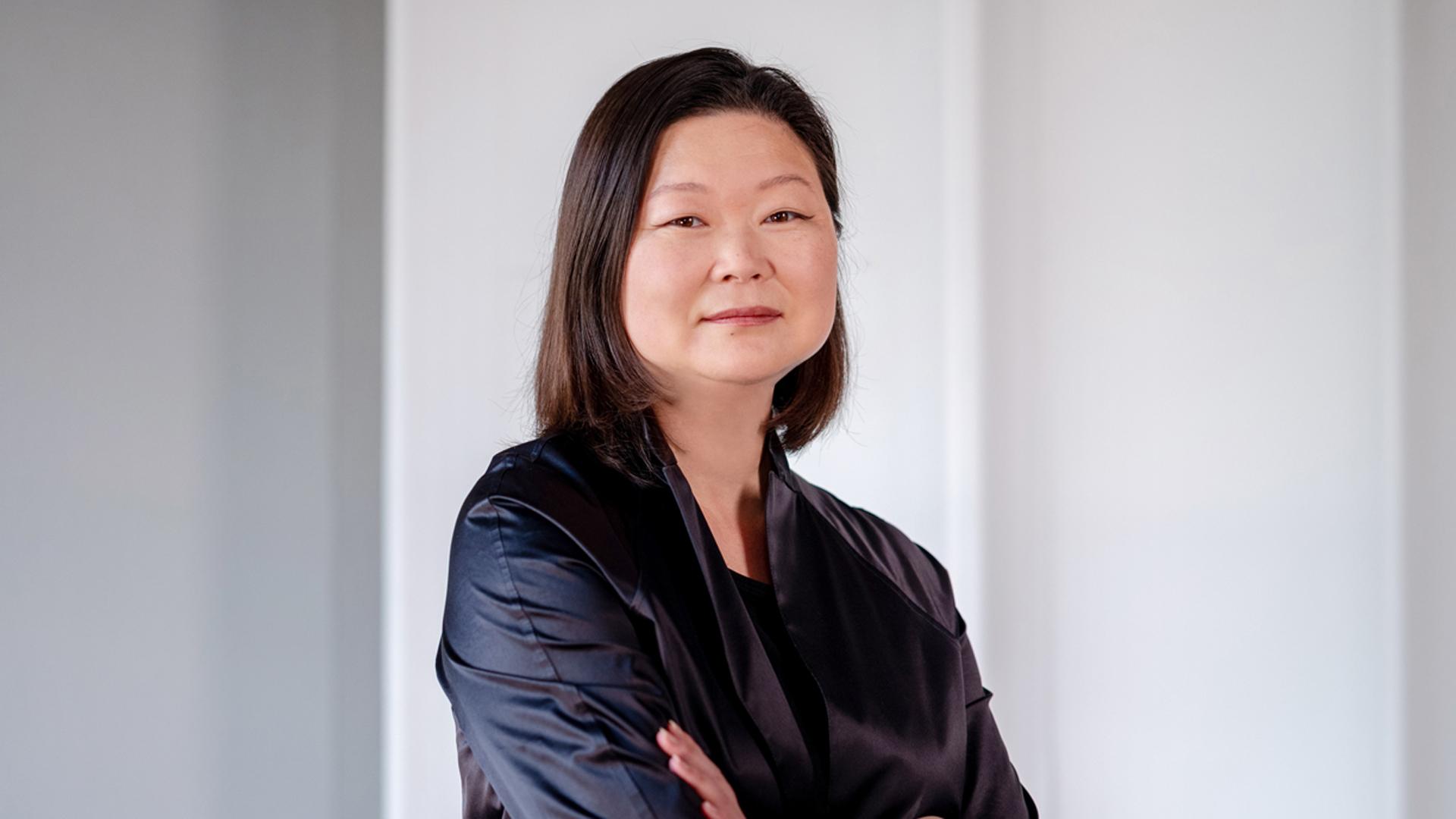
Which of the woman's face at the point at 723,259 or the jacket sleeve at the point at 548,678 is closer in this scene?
the jacket sleeve at the point at 548,678

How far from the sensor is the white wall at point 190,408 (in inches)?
83.9

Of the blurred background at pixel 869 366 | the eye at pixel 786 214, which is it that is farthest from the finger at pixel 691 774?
the blurred background at pixel 869 366

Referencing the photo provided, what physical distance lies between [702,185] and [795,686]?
57 cm

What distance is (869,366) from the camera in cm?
274

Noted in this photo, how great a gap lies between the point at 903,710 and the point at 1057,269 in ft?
5.36

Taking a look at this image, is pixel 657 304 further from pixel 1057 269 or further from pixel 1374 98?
pixel 1374 98

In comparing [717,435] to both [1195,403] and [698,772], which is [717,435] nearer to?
[698,772]

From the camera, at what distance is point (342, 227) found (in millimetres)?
2555

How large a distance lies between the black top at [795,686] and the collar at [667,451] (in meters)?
0.15

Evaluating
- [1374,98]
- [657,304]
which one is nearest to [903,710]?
[657,304]

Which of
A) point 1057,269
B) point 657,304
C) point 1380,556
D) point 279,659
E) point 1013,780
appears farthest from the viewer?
point 1057,269

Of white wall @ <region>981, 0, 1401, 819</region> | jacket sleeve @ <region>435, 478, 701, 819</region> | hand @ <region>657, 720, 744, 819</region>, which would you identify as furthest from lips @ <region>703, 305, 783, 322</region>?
white wall @ <region>981, 0, 1401, 819</region>

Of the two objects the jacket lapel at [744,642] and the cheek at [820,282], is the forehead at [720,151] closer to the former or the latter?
the cheek at [820,282]

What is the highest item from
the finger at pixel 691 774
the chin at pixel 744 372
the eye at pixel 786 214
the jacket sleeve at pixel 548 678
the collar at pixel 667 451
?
the eye at pixel 786 214
